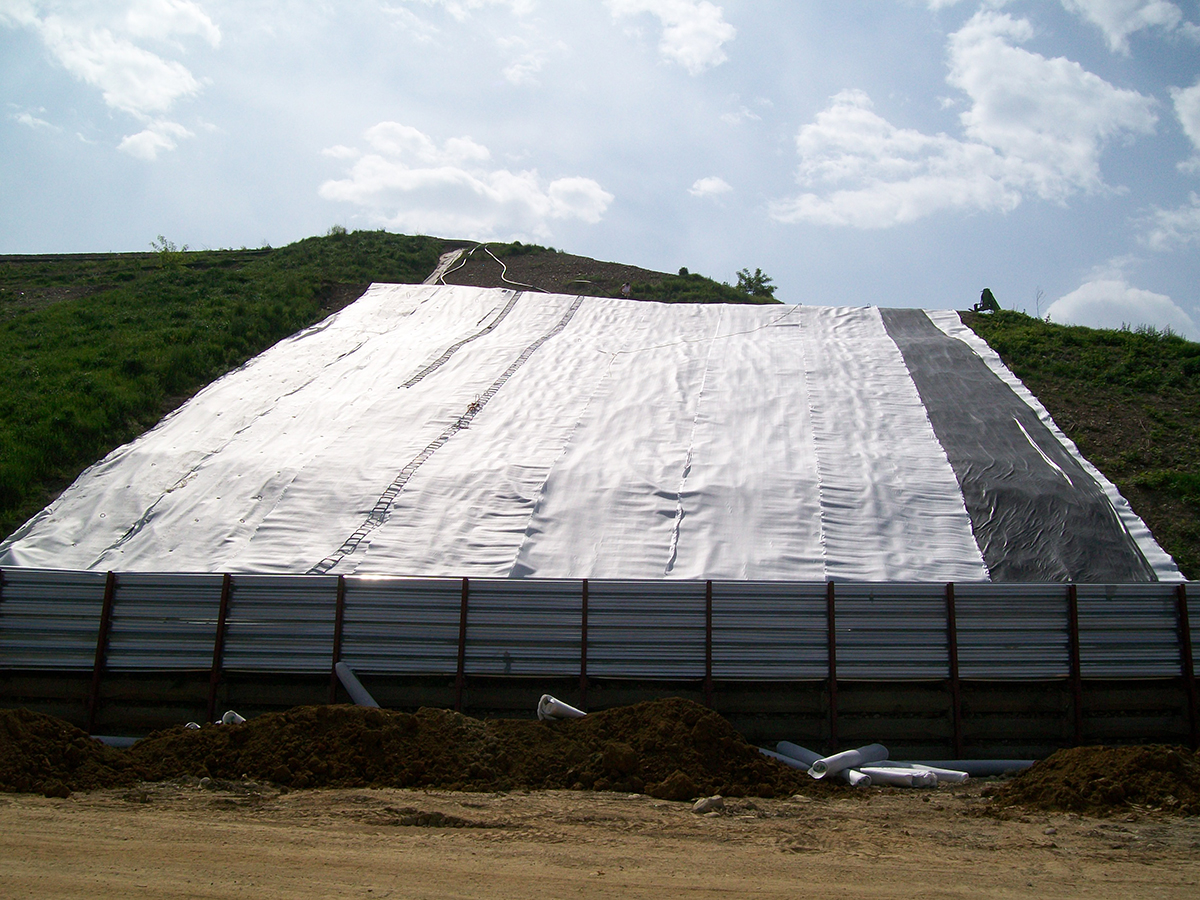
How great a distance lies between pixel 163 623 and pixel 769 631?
652 centimetres

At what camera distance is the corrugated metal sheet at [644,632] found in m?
8.16

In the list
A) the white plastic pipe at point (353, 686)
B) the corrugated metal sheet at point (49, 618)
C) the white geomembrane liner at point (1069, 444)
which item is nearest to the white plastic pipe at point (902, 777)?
the white geomembrane liner at point (1069, 444)

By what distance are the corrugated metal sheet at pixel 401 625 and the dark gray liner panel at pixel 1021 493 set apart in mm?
6515

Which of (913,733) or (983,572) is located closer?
(913,733)

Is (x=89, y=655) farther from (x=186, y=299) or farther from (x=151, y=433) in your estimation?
(x=186, y=299)

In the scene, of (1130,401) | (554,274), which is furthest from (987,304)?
(554,274)

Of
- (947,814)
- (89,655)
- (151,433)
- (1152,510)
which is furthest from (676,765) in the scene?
(151,433)

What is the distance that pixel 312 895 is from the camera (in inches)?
163

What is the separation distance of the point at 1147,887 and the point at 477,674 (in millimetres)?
5769

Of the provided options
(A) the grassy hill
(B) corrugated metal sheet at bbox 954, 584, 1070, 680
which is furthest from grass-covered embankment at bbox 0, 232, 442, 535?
(B) corrugated metal sheet at bbox 954, 584, 1070, 680

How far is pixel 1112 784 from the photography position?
19.8 ft

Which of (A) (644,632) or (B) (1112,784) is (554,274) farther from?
(B) (1112,784)

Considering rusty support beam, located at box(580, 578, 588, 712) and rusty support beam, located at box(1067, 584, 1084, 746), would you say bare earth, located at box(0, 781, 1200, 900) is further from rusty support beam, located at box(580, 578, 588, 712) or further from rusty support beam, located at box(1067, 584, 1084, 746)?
rusty support beam, located at box(1067, 584, 1084, 746)

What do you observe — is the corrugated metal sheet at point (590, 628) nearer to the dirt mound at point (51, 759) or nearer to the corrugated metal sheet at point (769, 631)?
the corrugated metal sheet at point (769, 631)
